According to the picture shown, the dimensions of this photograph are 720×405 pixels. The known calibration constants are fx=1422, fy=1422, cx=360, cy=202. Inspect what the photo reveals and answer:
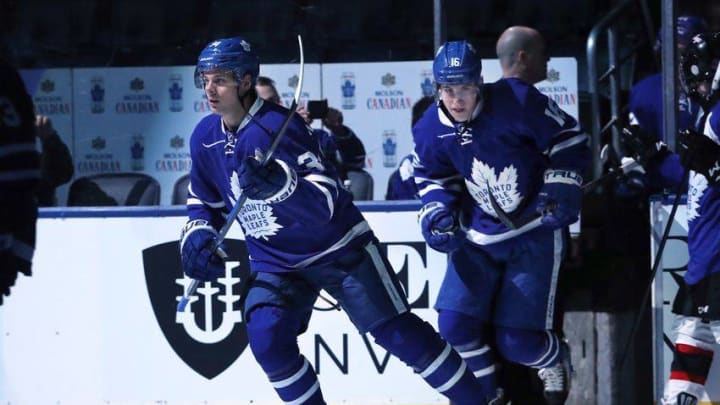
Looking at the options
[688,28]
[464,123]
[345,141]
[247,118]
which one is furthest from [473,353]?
[688,28]

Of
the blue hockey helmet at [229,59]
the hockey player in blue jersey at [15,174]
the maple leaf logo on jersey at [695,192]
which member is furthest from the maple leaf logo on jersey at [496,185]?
the hockey player in blue jersey at [15,174]

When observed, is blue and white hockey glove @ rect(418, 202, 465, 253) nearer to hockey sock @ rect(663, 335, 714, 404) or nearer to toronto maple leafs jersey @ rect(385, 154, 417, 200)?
hockey sock @ rect(663, 335, 714, 404)

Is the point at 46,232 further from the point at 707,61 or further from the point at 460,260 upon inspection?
the point at 707,61

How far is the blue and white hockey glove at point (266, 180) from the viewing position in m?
4.54

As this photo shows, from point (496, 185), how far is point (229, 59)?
3.90 feet

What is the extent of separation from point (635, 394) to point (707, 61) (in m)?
1.60

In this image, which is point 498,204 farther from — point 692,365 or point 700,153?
point 692,365

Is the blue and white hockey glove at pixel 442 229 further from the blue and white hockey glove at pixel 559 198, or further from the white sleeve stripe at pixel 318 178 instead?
the white sleeve stripe at pixel 318 178

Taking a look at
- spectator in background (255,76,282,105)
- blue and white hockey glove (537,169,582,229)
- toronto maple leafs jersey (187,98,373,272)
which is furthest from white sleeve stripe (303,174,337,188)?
spectator in background (255,76,282,105)

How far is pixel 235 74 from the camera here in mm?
4852

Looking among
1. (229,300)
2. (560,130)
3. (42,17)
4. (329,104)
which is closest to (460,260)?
(560,130)

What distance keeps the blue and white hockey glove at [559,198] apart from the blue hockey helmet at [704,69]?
560 millimetres

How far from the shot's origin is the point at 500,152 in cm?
534

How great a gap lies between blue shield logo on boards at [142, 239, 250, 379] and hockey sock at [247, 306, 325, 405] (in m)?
1.16
